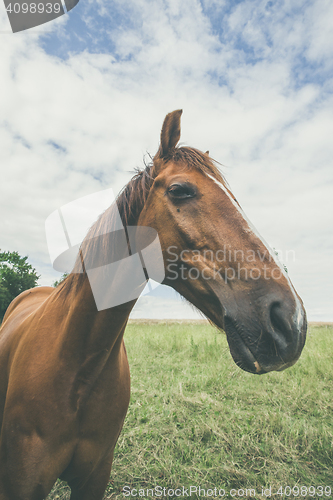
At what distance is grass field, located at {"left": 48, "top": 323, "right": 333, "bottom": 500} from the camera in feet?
8.63

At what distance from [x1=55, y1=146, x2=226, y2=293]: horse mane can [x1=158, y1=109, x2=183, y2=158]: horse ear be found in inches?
1.5

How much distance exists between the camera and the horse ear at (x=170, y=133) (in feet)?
5.48

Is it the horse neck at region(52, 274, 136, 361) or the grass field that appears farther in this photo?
the grass field

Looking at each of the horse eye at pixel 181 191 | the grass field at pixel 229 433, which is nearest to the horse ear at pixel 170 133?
the horse eye at pixel 181 191

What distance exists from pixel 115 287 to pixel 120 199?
1.93 feet

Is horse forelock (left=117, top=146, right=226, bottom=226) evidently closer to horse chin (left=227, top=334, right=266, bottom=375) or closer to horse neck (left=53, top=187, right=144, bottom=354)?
horse neck (left=53, top=187, right=144, bottom=354)

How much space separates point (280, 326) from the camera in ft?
3.88

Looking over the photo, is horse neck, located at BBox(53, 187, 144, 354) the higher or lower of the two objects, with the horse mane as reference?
lower

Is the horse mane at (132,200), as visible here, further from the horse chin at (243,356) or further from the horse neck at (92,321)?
the horse chin at (243,356)

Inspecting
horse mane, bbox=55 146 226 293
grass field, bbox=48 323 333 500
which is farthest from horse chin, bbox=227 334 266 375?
grass field, bbox=48 323 333 500

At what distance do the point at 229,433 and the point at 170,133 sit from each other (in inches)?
137

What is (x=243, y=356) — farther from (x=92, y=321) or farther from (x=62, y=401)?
(x=62, y=401)

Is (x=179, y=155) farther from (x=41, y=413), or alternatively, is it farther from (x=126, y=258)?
(x=41, y=413)

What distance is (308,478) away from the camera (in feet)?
8.51
